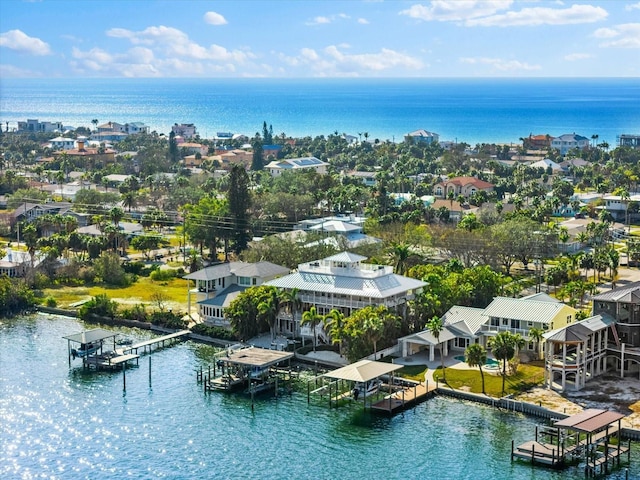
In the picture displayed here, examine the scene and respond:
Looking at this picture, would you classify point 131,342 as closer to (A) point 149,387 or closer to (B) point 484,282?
(A) point 149,387

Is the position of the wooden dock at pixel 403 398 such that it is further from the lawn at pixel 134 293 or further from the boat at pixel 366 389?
the lawn at pixel 134 293

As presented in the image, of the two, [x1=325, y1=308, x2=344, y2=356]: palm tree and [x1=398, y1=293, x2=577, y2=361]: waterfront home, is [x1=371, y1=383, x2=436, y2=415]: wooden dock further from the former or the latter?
[x1=325, y1=308, x2=344, y2=356]: palm tree

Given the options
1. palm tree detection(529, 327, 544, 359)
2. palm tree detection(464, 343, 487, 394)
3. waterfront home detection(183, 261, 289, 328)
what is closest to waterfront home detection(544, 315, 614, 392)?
palm tree detection(529, 327, 544, 359)

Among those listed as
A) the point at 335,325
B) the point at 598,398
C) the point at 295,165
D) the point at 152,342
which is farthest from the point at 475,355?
the point at 295,165

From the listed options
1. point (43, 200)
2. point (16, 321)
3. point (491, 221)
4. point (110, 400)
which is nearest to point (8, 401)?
point (110, 400)

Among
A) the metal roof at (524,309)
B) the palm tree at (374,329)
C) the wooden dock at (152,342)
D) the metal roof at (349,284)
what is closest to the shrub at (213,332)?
the wooden dock at (152,342)
